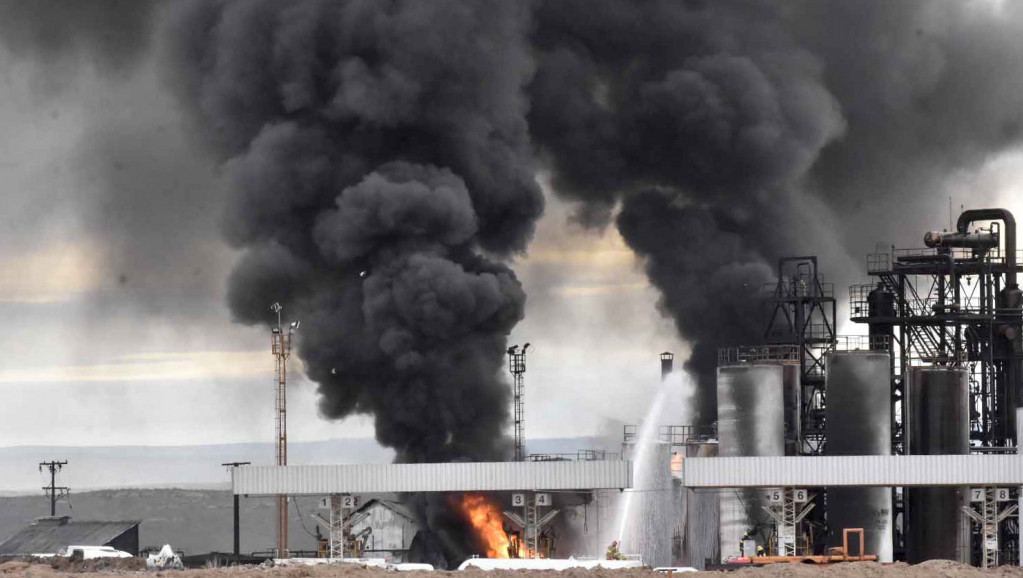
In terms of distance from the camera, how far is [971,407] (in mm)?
78625

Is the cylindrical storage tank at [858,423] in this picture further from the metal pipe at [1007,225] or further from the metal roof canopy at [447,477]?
the metal roof canopy at [447,477]

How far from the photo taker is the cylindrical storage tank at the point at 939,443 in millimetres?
71688

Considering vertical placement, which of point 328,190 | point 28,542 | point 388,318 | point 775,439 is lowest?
point 28,542

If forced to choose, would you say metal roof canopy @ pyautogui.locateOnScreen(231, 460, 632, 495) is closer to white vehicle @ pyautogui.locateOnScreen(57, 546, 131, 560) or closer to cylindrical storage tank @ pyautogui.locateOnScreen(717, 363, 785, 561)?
white vehicle @ pyautogui.locateOnScreen(57, 546, 131, 560)

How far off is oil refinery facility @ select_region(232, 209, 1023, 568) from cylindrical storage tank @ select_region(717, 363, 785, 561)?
64 millimetres

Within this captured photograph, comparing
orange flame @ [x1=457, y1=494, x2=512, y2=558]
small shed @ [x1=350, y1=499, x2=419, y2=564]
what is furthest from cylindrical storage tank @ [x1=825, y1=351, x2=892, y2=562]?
small shed @ [x1=350, y1=499, x2=419, y2=564]

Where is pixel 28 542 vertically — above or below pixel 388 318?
below

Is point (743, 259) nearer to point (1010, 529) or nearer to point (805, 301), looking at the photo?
point (805, 301)

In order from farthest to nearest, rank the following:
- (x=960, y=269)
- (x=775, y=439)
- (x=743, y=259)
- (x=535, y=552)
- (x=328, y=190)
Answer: (x=743, y=259) < (x=328, y=190) < (x=960, y=269) < (x=775, y=439) < (x=535, y=552)

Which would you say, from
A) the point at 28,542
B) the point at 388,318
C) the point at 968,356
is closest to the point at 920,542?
the point at 968,356

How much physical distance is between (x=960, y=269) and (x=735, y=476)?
74.2 ft

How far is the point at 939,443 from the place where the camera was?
236ft

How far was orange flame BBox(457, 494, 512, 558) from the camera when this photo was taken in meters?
70.8

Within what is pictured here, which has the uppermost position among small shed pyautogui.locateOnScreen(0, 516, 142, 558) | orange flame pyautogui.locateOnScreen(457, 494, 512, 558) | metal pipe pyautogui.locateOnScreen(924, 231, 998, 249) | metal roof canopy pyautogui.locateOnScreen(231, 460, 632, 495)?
metal pipe pyautogui.locateOnScreen(924, 231, 998, 249)
